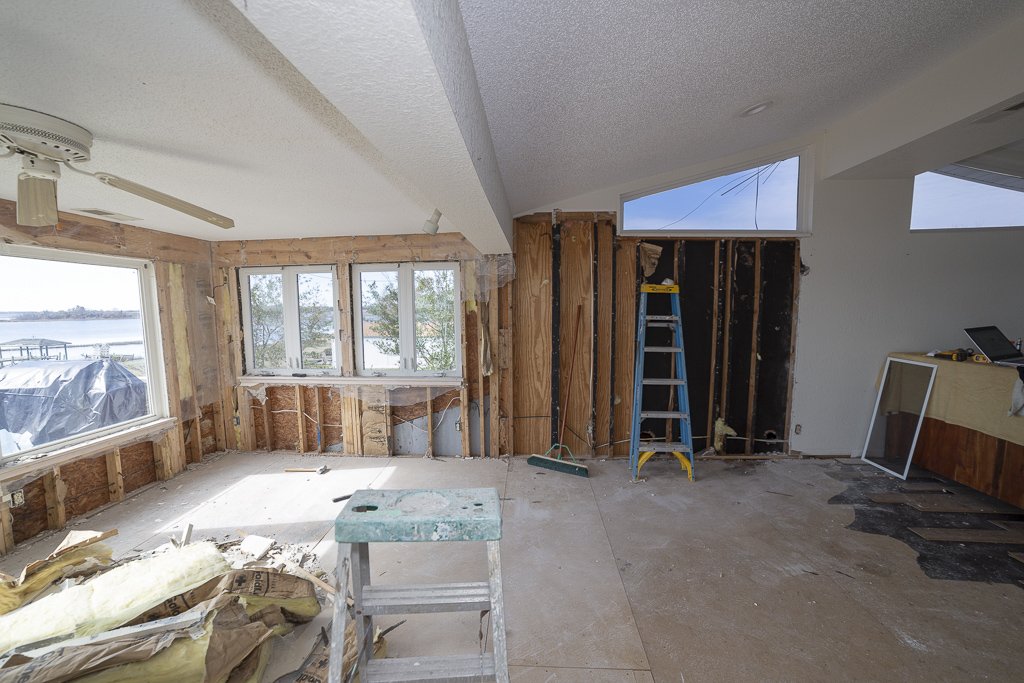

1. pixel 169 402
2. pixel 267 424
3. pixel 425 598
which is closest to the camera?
pixel 425 598

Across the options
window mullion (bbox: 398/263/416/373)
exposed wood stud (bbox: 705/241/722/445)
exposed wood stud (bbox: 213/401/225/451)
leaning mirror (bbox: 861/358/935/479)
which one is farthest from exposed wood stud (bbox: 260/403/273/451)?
leaning mirror (bbox: 861/358/935/479)

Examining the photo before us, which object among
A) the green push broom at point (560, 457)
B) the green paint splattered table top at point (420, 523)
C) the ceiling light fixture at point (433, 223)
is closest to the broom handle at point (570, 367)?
the green push broom at point (560, 457)

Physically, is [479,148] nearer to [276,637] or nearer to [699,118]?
[699,118]

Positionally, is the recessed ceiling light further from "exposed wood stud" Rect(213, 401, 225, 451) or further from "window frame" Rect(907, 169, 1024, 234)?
"exposed wood stud" Rect(213, 401, 225, 451)

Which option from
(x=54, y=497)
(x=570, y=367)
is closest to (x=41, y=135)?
(x=54, y=497)

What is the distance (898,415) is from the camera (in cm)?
347

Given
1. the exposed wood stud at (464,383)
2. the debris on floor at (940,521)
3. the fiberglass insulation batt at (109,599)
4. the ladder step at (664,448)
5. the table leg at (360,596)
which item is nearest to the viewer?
the table leg at (360,596)

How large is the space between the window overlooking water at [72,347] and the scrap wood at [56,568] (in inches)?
43.5

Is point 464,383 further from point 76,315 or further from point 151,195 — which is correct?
point 76,315

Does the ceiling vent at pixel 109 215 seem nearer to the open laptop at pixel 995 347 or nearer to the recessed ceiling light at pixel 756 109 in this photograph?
the recessed ceiling light at pixel 756 109

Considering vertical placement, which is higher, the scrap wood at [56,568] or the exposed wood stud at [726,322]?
the exposed wood stud at [726,322]

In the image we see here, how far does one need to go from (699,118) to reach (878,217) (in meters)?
2.48

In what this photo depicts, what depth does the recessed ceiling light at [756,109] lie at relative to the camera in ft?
7.35

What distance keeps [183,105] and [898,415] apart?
5511 millimetres
